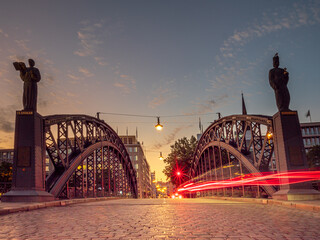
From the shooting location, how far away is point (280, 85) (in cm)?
1752

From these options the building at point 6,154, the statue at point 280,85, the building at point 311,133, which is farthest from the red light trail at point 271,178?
the building at point 6,154

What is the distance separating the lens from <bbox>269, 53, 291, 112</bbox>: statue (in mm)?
17250

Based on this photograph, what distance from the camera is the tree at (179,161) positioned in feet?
201

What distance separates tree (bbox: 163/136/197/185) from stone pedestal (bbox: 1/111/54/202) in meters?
43.3

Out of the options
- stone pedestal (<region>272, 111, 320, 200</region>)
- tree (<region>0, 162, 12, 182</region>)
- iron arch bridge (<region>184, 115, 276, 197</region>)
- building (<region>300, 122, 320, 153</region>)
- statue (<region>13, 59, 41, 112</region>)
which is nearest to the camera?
stone pedestal (<region>272, 111, 320, 200</region>)

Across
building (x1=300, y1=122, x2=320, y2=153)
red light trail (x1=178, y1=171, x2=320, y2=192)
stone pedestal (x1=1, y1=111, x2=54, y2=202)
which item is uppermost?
building (x1=300, y1=122, x2=320, y2=153)

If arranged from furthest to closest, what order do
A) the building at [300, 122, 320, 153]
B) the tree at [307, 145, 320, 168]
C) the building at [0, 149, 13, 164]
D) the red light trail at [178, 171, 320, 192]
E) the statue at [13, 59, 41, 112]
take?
the building at [0, 149, 13, 164] → the building at [300, 122, 320, 153] → the tree at [307, 145, 320, 168] → the statue at [13, 59, 41, 112] → the red light trail at [178, 171, 320, 192]

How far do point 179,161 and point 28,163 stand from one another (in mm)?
48099

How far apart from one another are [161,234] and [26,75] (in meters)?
14.8

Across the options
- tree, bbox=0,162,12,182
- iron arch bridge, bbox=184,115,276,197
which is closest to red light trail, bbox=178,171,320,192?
iron arch bridge, bbox=184,115,276,197

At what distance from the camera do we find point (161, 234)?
636 cm

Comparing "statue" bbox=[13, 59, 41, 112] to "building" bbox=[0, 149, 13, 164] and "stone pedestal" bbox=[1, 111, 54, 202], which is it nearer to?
"stone pedestal" bbox=[1, 111, 54, 202]

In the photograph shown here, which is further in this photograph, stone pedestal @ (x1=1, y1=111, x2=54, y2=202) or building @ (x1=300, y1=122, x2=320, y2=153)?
building @ (x1=300, y1=122, x2=320, y2=153)

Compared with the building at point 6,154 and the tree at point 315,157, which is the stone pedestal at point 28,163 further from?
the building at point 6,154
